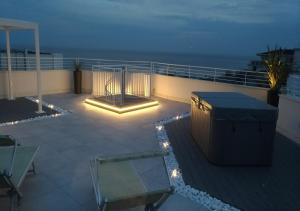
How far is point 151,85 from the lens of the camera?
33.6ft

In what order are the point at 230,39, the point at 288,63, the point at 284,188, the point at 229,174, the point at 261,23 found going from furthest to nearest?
the point at 230,39, the point at 261,23, the point at 288,63, the point at 229,174, the point at 284,188

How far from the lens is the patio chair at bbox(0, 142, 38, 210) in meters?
2.67

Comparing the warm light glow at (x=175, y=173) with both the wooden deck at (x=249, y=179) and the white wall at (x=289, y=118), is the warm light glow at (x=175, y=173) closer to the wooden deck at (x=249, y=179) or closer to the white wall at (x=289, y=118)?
the wooden deck at (x=249, y=179)

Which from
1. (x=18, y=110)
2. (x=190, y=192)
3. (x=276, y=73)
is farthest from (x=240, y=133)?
(x=18, y=110)

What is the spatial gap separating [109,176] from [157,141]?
2457 millimetres

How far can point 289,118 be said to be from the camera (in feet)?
19.3

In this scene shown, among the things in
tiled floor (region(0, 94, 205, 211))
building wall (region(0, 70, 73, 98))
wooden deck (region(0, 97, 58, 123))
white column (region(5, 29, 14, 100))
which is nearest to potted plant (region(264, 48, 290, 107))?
tiled floor (region(0, 94, 205, 211))

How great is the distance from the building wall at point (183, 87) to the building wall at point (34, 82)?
3.46 meters

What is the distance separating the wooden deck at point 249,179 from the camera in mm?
3275

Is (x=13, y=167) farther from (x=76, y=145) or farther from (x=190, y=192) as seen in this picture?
(x=190, y=192)

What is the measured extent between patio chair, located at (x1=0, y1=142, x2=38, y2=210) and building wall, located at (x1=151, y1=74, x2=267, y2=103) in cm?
614

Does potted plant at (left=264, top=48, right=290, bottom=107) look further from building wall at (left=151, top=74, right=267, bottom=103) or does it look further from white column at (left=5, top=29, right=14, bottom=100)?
white column at (left=5, top=29, right=14, bottom=100)

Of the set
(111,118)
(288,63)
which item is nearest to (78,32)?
(111,118)

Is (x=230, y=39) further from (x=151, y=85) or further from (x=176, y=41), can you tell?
(x=151, y=85)
